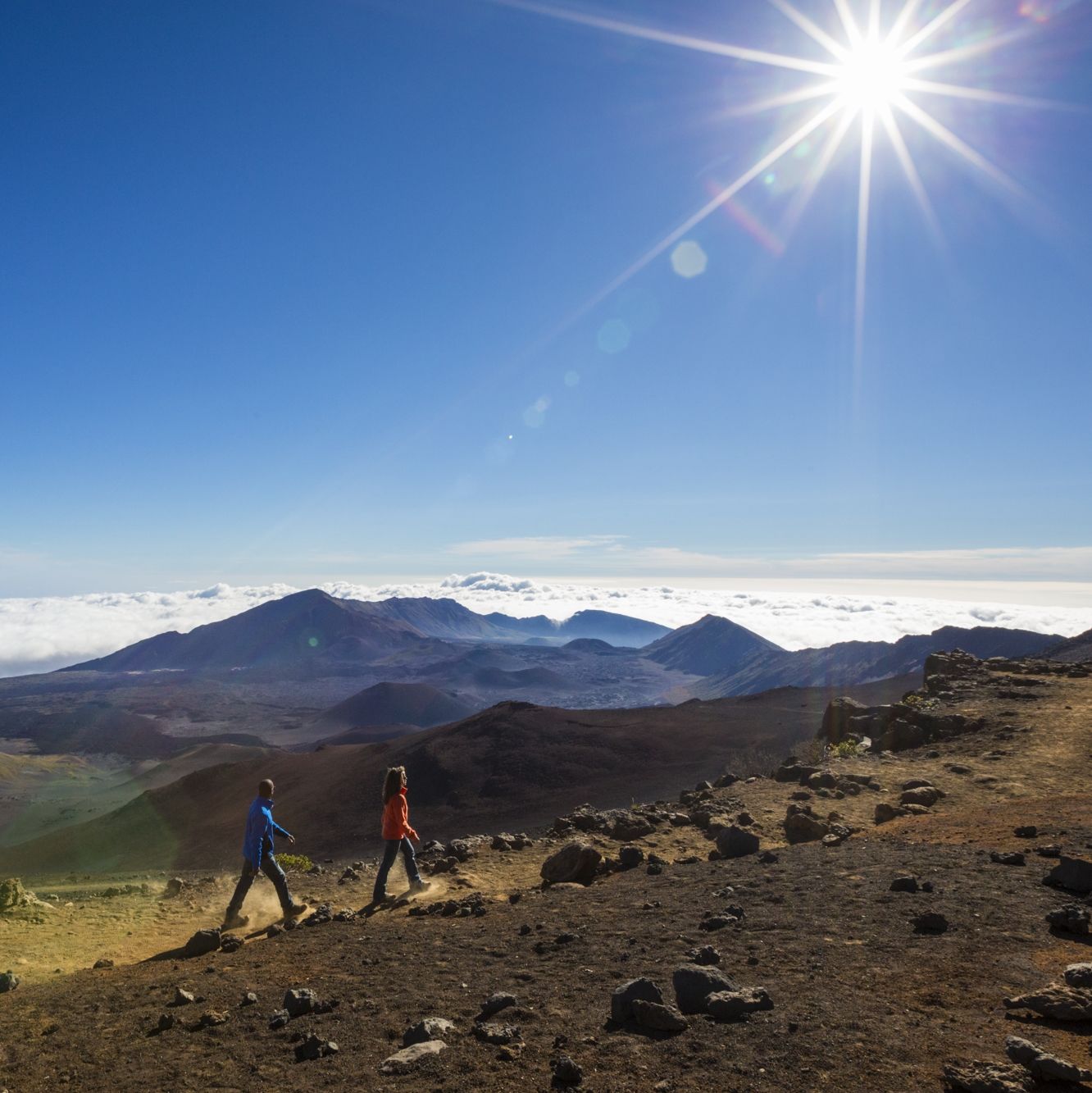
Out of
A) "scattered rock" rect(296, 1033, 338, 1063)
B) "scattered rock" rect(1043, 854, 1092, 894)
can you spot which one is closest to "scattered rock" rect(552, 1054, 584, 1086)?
"scattered rock" rect(296, 1033, 338, 1063)

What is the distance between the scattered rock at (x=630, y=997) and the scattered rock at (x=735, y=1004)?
37 cm

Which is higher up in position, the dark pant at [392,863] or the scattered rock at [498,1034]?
the scattered rock at [498,1034]

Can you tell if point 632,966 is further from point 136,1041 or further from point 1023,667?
point 1023,667

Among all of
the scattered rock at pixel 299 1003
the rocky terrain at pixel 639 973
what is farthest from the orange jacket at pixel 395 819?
the scattered rock at pixel 299 1003

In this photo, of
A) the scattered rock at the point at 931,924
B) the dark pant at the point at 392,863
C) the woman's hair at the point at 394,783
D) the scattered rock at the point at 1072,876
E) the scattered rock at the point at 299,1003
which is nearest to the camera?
the scattered rock at the point at 299,1003

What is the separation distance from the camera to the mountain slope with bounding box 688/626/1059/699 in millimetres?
106812

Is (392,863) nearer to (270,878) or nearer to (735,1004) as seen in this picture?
(270,878)

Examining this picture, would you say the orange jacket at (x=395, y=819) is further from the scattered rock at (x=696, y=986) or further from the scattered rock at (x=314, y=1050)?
the scattered rock at (x=696, y=986)

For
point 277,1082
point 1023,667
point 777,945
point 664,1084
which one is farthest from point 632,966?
point 1023,667

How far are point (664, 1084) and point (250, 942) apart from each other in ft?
20.5

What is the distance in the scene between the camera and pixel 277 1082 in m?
4.41

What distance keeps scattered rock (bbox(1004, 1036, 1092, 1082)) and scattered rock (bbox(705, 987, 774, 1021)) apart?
1.49 m

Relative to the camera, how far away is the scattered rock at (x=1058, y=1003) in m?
3.98

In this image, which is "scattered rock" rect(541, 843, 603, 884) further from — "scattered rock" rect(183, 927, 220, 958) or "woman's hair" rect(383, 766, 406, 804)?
"scattered rock" rect(183, 927, 220, 958)
